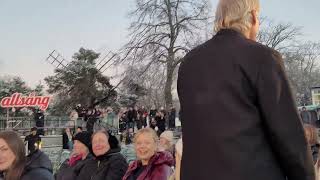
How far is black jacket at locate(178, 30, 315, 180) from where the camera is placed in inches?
62.5

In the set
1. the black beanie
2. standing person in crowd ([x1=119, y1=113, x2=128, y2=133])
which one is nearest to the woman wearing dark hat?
the black beanie

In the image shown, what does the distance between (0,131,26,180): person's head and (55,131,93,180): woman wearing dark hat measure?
5.97 feet

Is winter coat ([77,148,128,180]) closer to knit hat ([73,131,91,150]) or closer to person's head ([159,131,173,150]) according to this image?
knit hat ([73,131,91,150])

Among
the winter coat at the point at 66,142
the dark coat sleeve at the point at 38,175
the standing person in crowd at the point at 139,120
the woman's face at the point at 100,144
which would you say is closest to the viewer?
the dark coat sleeve at the point at 38,175

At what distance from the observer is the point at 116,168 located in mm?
5309

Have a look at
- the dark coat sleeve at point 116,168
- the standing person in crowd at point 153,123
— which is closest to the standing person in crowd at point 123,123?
the standing person in crowd at point 153,123

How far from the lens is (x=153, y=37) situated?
3412 cm

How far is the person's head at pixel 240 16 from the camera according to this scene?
1820 millimetres

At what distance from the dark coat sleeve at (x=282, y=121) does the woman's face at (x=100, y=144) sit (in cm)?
403

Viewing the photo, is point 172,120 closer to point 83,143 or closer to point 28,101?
point 28,101

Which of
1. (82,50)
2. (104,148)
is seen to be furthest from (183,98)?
(82,50)

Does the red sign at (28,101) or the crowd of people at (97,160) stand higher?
the red sign at (28,101)

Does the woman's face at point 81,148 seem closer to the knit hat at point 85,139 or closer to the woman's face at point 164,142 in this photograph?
the knit hat at point 85,139

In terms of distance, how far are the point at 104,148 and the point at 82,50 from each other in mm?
34921
